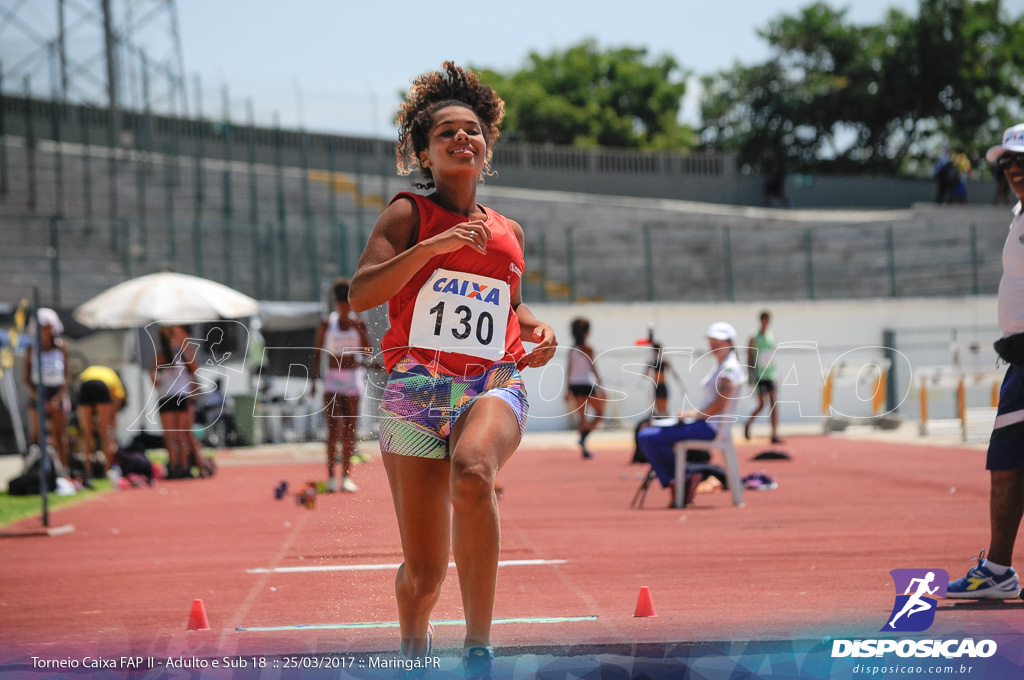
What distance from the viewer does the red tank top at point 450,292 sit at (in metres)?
3.98

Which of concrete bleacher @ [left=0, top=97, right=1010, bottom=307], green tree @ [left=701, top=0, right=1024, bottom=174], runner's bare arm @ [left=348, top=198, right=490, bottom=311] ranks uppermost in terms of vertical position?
green tree @ [left=701, top=0, right=1024, bottom=174]

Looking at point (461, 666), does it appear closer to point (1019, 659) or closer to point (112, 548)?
point (1019, 659)

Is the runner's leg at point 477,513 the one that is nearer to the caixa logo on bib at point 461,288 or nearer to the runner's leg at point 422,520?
the runner's leg at point 422,520

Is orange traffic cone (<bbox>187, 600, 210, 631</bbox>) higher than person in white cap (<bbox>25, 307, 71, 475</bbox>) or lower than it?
lower

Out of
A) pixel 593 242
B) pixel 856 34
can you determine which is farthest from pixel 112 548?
pixel 856 34

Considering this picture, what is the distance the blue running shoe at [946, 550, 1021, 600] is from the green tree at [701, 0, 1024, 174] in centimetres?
4182

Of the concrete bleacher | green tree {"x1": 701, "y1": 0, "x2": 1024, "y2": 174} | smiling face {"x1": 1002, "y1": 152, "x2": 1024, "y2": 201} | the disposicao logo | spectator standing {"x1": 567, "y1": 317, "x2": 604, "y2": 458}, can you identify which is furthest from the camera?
green tree {"x1": 701, "y1": 0, "x2": 1024, "y2": 174}

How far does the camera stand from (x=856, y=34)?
46.9 meters

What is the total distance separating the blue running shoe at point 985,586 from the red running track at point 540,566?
0.20ft

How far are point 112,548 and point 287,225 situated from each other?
17.2 metres

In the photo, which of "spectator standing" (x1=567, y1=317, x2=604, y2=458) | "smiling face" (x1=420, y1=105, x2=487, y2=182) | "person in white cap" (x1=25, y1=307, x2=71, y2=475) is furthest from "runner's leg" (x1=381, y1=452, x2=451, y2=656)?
"spectator standing" (x1=567, y1=317, x2=604, y2=458)

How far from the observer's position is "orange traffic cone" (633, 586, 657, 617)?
535 centimetres

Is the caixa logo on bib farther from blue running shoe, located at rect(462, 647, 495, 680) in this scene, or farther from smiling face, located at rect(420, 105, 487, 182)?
blue running shoe, located at rect(462, 647, 495, 680)

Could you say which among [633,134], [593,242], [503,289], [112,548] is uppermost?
[633,134]
